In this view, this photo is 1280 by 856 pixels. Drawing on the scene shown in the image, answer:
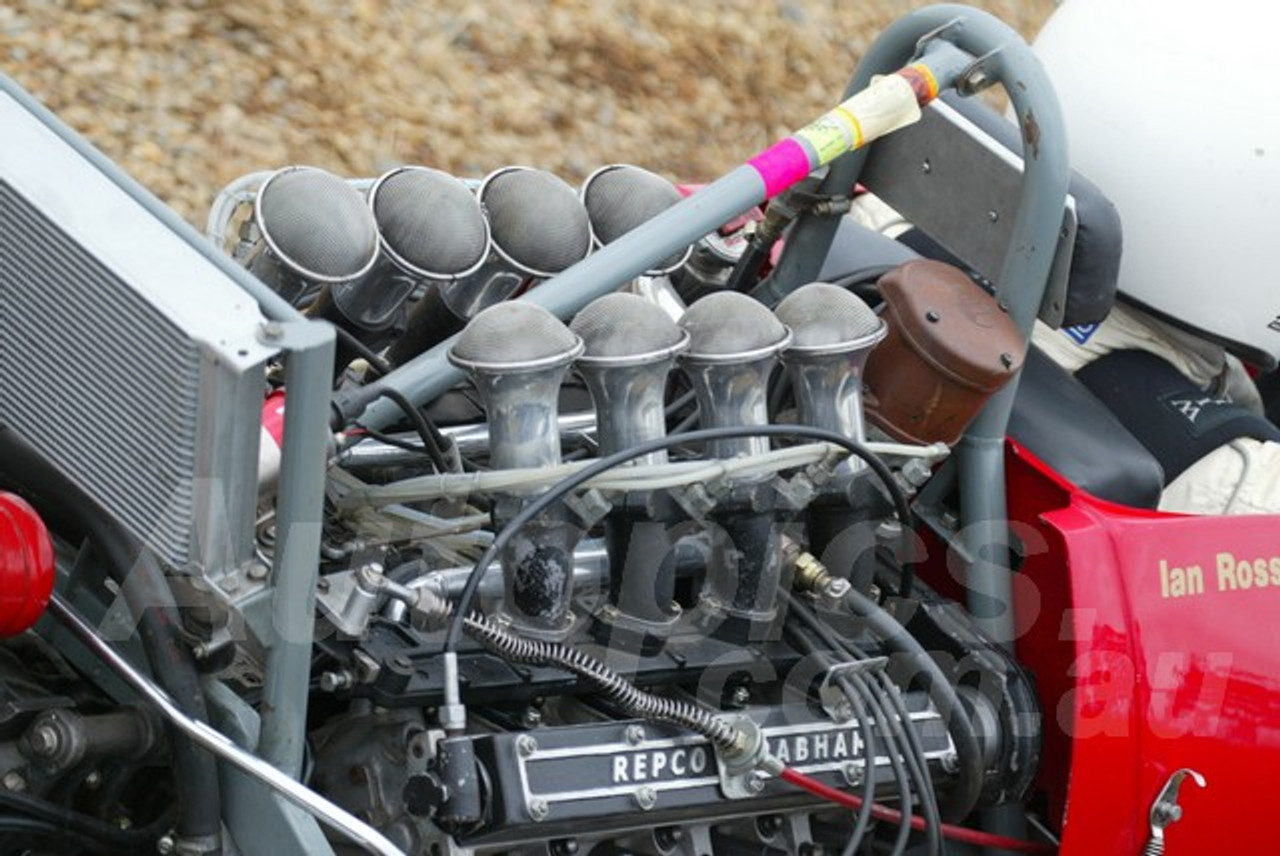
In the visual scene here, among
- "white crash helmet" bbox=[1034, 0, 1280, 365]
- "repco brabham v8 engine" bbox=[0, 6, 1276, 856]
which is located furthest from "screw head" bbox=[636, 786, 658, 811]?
"white crash helmet" bbox=[1034, 0, 1280, 365]

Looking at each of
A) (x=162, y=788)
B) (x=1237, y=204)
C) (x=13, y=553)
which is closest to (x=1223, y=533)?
(x=1237, y=204)

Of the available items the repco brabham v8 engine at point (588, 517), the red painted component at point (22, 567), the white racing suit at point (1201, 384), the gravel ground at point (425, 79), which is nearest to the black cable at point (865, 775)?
the repco brabham v8 engine at point (588, 517)

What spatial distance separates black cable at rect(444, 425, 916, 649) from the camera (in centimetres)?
229

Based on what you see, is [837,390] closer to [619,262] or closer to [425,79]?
[619,262]

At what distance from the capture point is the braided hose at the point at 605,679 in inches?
92.0

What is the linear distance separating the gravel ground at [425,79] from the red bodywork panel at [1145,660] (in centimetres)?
305

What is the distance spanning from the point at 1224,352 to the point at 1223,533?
59cm

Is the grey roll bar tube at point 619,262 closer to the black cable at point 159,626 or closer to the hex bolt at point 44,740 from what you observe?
the black cable at point 159,626

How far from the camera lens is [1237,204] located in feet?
10.6

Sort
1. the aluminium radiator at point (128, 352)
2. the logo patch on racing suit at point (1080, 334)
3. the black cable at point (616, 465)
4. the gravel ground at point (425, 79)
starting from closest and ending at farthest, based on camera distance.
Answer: the aluminium radiator at point (128, 352)
the black cable at point (616, 465)
the logo patch on racing suit at point (1080, 334)
the gravel ground at point (425, 79)

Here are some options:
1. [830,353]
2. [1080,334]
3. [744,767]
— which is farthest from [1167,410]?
[744,767]

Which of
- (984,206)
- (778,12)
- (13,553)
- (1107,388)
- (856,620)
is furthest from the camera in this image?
(778,12)

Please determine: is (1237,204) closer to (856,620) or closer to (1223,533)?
(1223,533)

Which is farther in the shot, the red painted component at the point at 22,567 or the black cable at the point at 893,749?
the black cable at the point at 893,749
